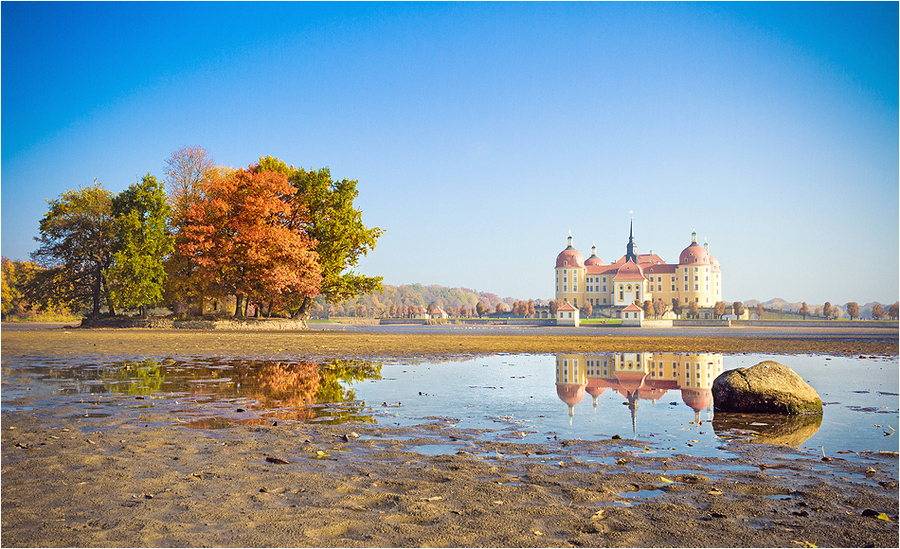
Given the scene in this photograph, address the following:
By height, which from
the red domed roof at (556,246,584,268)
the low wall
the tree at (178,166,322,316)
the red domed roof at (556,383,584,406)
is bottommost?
the red domed roof at (556,383,584,406)

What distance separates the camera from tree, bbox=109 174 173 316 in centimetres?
3828

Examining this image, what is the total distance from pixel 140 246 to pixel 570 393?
35262mm

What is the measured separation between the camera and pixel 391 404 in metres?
9.44

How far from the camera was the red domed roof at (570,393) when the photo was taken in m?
10.0

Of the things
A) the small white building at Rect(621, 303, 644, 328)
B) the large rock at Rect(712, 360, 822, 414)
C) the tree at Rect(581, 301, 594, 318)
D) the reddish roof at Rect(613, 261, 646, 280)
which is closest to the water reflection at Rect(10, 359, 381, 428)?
the large rock at Rect(712, 360, 822, 414)

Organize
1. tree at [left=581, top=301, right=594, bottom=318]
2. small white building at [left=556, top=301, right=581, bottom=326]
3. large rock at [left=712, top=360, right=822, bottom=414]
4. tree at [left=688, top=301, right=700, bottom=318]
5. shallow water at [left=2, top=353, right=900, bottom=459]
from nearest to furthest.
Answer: shallow water at [left=2, top=353, right=900, bottom=459]
large rock at [left=712, top=360, right=822, bottom=414]
small white building at [left=556, top=301, right=581, bottom=326]
tree at [left=688, top=301, right=700, bottom=318]
tree at [left=581, top=301, right=594, bottom=318]

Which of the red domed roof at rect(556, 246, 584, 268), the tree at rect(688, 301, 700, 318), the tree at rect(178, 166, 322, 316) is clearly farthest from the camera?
the red domed roof at rect(556, 246, 584, 268)

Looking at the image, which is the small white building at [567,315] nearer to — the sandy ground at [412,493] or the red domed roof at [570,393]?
the red domed roof at [570,393]

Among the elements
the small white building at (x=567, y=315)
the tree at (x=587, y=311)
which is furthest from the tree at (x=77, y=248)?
the tree at (x=587, y=311)

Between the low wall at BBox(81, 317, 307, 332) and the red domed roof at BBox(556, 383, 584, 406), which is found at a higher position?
the low wall at BBox(81, 317, 307, 332)

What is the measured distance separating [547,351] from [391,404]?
13742 millimetres

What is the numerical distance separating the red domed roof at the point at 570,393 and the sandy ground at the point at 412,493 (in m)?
3.38

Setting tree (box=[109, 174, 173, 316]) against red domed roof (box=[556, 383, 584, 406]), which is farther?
tree (box=[109, 174, 173, 316])

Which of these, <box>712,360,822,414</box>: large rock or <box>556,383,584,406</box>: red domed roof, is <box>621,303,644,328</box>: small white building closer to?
<box>556,383,584,406</box>: red domed roof
